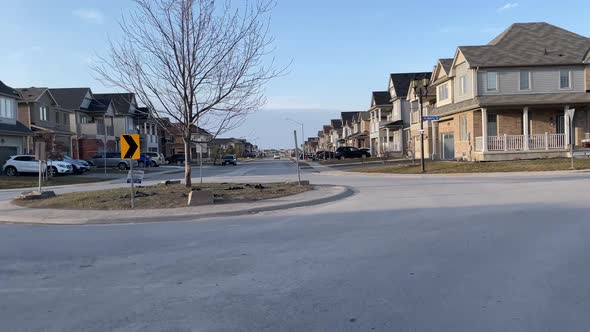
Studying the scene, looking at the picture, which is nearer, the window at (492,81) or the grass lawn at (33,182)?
the grass lawn at (33,182)

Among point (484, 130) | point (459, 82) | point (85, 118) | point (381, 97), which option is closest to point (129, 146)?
point (484, 130)

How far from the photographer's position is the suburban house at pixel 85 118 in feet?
186

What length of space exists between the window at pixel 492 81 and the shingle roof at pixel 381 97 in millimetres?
31534

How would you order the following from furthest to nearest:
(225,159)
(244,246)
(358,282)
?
(225,159), (244,246), (358,282)

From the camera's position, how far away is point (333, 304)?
5.47 m

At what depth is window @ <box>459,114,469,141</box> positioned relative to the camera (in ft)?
113

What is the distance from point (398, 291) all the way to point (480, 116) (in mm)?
29561

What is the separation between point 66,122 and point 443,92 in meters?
41.2

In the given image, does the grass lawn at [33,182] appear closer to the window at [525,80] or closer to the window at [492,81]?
the window at [492,81]

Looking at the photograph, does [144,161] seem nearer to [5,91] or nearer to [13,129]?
[13,129]

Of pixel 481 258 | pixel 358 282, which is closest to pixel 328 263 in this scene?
pixel 358 282

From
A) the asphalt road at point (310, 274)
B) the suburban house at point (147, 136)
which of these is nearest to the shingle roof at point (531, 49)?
the asphalt road at point (310, 274)

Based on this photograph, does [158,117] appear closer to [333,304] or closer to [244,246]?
[244,246]

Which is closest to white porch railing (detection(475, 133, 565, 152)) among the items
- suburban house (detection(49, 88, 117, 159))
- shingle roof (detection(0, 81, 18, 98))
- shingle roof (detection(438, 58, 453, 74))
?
shingle roof (detection(438, 58, 453, 74))
